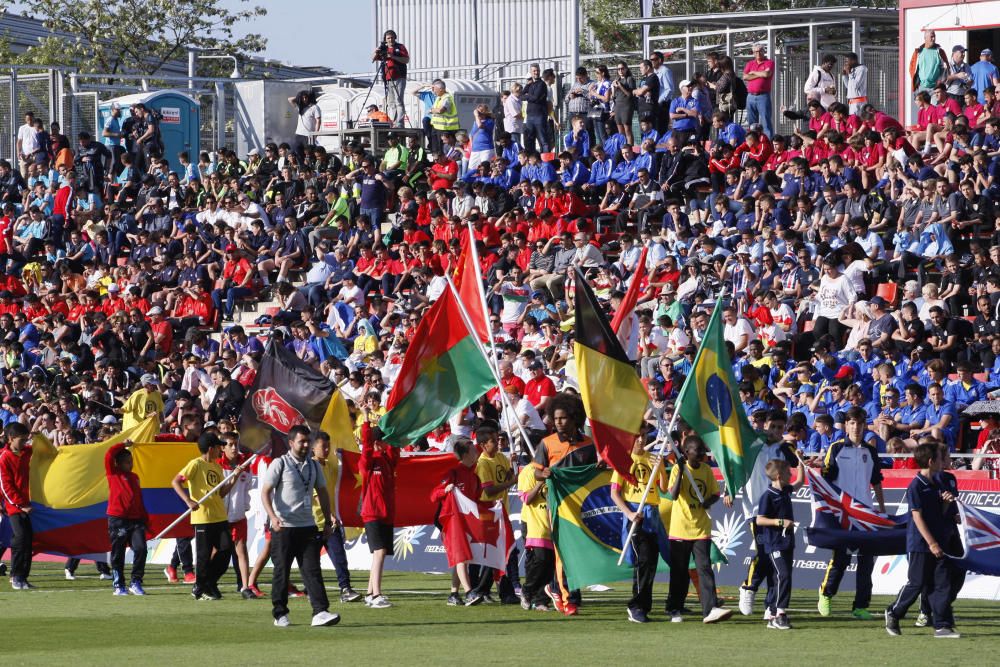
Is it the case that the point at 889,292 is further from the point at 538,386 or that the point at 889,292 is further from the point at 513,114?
the point at 513,114

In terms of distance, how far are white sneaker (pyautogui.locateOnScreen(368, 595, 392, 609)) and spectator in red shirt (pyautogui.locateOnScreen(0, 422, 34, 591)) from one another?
4237 mm

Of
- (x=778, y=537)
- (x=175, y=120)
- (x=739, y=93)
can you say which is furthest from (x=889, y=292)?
(x=175, y=120)

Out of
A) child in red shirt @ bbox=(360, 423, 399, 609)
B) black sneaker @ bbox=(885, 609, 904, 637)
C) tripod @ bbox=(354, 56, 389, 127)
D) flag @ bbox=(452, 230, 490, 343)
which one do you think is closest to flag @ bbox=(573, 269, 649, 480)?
flag @ bbox=(452, 230, 490, 343)

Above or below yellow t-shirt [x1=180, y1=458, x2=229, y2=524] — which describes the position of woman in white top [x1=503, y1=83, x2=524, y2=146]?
above

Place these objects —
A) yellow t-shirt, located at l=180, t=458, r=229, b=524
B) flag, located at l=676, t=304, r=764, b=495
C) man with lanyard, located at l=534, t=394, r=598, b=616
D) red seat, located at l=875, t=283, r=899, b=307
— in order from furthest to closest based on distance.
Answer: red seat, located at l=875, t=283, r=899, b=307 → yellow t-shirt, located at l=180, t=458, r=229, b=524 → man with lanyard, located at l=534, t=394, r=598, b=616 → flag, located at l=676, t=304, r=764, b=495

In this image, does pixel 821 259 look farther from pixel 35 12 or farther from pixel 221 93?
pixel 35 12

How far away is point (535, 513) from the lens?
1412 cm

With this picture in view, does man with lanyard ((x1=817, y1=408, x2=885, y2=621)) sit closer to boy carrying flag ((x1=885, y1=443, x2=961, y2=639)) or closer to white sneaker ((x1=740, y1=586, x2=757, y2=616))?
white sneaker ((x1=740, y1=586, x2=757, y2=616))

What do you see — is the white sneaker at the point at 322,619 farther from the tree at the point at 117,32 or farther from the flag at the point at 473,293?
the tree at the point at 117,32

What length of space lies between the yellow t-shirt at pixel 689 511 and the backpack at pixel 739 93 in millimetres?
15714

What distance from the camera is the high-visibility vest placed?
32.1 meters

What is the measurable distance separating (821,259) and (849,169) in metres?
2.15

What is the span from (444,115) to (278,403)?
1765 cm

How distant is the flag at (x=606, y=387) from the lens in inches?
524
